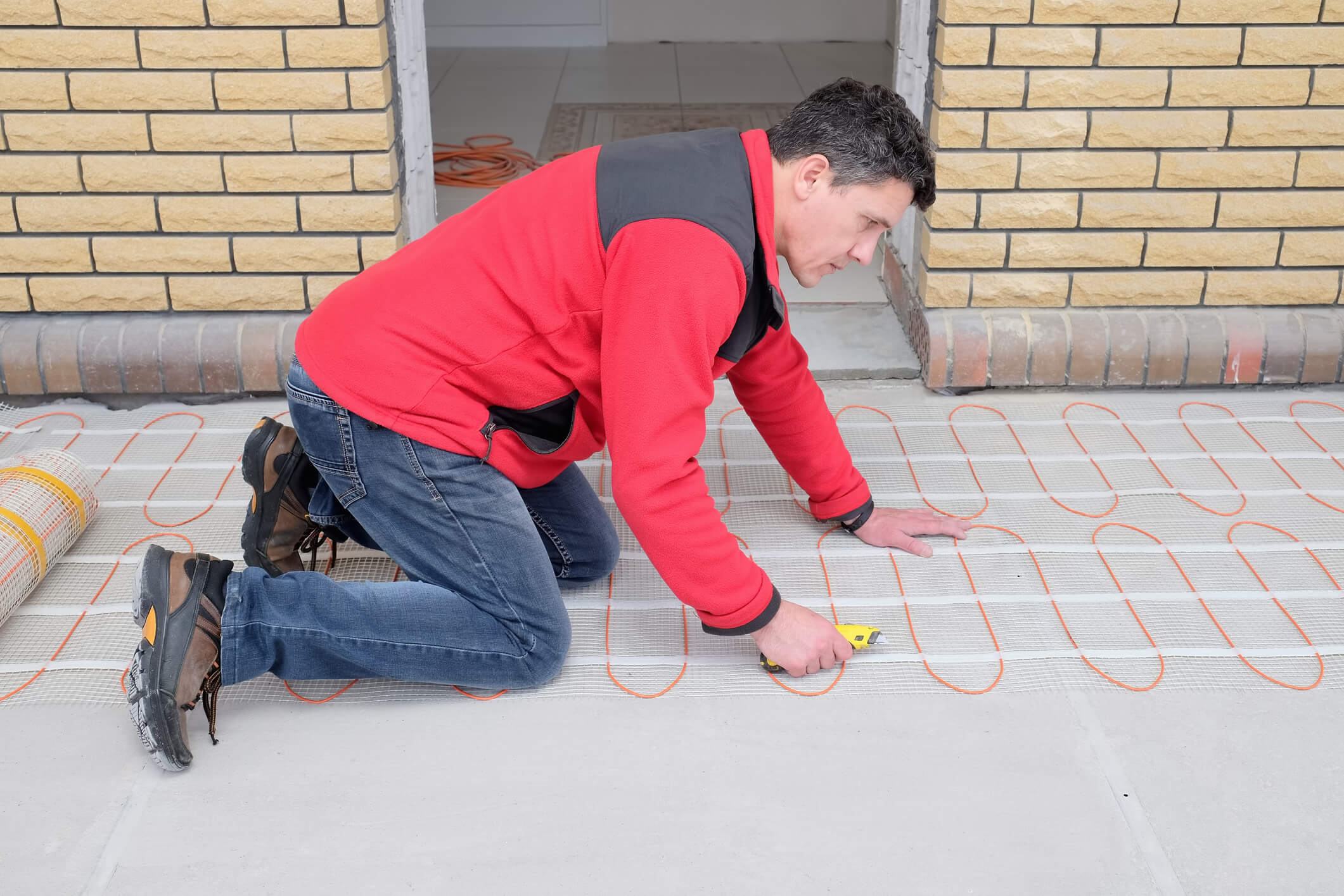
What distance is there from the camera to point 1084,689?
77.6 inches

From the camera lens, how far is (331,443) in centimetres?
183

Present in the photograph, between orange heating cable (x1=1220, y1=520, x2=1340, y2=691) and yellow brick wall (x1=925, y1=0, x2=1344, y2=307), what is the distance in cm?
79

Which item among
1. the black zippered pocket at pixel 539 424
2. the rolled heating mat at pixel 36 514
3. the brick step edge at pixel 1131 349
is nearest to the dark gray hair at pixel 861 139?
the black zippered pocket at pixel 539 424

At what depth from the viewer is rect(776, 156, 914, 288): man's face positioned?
1688mm

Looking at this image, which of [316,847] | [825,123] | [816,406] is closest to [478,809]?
[316,847]

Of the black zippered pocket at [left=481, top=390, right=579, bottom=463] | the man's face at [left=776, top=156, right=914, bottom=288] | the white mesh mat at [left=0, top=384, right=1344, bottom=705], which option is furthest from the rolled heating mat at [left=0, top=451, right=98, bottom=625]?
the man's face at [left=776, top=156, right=914, bottom=288]

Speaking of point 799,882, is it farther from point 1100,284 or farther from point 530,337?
point 1100,284

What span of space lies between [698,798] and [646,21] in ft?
20.0

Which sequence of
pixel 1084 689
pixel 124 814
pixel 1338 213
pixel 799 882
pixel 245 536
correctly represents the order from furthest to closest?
1. pixel 1338 213
2. pixel 245 536
3. pixel 1084 689
4. pixel 124 814
5. pixel 799 882

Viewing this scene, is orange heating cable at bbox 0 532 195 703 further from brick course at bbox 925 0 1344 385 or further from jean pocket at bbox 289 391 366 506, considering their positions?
brick course at bbox 925 0 1344 385

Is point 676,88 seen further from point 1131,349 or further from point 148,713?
point 148,713

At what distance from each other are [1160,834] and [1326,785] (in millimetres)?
305

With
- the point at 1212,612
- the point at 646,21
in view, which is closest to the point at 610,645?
the point at 1212,612

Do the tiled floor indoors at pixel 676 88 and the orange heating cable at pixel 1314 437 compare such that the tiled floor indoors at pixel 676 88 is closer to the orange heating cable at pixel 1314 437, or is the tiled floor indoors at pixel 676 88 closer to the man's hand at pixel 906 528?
the man's hand at pixel 906 528
